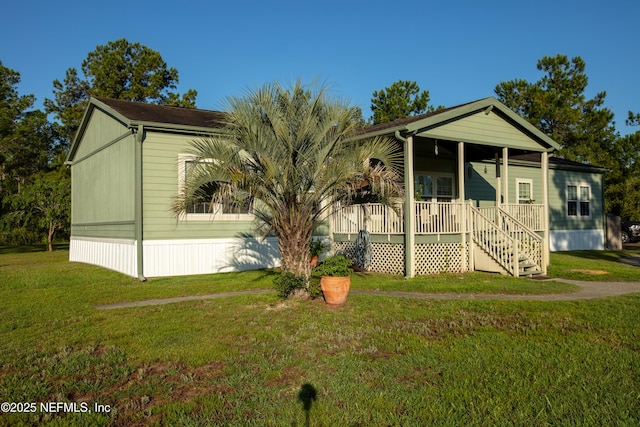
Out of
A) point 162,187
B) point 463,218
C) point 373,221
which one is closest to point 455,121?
point 463,218

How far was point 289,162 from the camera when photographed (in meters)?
8.36

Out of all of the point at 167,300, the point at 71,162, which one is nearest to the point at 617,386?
the point at 167,300

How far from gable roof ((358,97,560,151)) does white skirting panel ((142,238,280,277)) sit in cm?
476

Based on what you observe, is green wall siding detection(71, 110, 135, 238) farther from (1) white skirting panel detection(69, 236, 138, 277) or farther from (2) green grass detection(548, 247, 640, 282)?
(2) green grass detection(548, 247, 640, 282)

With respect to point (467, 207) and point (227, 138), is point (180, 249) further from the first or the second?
point (467, 207)

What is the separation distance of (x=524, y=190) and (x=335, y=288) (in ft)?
49.2

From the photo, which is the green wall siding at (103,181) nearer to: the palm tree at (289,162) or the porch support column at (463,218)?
the palm tree at (289,162)

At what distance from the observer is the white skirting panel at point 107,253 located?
13024mm

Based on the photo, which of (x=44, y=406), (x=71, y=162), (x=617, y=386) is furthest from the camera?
(x=71, y=162)

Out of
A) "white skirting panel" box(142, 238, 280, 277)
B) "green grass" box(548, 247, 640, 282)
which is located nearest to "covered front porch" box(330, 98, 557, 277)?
"green grass" box(548, 247, 640, 282)

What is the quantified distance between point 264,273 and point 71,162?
1106 centimetres

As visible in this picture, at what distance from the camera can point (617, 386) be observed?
435 centimetres

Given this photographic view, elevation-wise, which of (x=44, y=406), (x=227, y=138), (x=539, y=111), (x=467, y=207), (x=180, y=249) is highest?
(x=539, y=111)

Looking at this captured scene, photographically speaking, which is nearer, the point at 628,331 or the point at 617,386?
the point at 617,386
